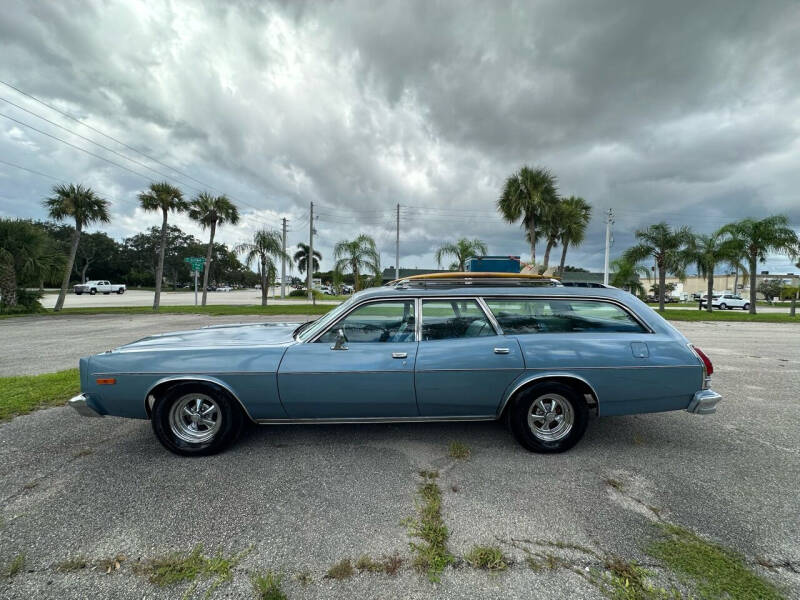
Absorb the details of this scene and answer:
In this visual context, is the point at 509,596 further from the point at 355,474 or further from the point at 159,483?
the point at 159,483

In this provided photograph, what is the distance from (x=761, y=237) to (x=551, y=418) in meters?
27.1

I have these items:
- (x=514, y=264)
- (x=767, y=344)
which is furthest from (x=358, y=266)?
(x=767, y=344)

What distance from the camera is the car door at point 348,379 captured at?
2.87 meters

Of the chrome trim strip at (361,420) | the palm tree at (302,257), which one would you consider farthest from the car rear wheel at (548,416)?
the palm tree at (302,257)

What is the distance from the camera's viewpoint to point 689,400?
2.98 m

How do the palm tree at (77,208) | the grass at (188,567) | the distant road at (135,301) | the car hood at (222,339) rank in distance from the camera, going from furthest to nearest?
the distant road at (135,301) → the palm tree at (77,208) → the car hood at (222,339) → the grass at (188,567)

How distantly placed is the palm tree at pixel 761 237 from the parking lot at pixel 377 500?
2448cm

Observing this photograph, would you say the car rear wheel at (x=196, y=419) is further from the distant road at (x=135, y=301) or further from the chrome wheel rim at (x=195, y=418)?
the distant road at (x=135, y=301)

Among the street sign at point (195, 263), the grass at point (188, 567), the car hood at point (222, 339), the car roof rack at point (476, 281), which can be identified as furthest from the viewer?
the street sign at point (195, 263)

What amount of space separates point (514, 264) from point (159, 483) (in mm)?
8744

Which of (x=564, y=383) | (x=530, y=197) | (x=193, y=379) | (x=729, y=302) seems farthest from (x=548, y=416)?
(x=729, y=302)

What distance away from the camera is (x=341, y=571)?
180 centimetres

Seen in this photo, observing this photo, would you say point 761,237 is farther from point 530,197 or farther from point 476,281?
point 476,281

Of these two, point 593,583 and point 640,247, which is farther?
point 640,247
